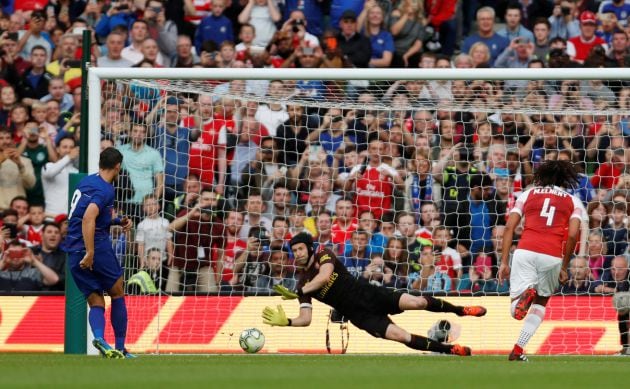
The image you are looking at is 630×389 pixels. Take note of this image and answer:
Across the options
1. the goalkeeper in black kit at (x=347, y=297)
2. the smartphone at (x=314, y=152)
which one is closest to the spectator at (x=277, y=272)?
the smartphone at (x=314, y=152)

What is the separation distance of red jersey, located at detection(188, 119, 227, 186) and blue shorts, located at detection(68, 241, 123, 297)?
13.3 ft

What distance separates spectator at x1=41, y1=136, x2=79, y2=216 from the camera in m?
17.8

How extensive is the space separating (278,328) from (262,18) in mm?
6670

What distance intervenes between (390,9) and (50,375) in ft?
39.8

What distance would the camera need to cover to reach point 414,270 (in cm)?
1595

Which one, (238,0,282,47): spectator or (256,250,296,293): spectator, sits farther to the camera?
(238,0,282,47): spectator

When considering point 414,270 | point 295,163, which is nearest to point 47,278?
point 295,163

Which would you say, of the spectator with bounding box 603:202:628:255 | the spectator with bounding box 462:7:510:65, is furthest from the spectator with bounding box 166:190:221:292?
the spectator with bounding box 462:7:510:65

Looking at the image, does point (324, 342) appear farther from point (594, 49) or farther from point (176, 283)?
point (594, 49)

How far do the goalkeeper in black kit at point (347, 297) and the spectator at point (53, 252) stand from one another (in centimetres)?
410

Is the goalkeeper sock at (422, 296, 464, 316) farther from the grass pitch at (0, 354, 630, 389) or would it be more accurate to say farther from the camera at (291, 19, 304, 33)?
the camera at (291, 19, 304, 33)

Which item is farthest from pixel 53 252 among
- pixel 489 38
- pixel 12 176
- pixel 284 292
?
pixel 489 38

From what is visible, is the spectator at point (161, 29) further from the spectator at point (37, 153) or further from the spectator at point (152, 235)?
the spectator at point (152, 235)

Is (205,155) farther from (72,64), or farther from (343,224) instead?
(72,64)
